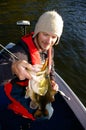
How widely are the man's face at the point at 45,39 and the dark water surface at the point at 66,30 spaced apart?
4.13 meters

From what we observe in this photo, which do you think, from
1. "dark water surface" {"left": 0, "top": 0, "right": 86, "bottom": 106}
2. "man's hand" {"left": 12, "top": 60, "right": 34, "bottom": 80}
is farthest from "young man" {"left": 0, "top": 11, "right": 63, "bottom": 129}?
"dark water surface" {"left": 0, "top": 0, "right": 86, "bottom": 106}

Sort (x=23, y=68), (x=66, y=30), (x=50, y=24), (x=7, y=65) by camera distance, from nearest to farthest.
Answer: (x=23, y=68)
(x=7, y=65)
(x=50, y=24)
(x=66, y=30)

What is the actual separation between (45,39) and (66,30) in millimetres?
8399

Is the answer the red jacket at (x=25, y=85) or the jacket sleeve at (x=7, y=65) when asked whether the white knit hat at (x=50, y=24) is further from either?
the jacket sleeve at (x=7, y=65)

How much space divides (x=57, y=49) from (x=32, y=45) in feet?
21.4

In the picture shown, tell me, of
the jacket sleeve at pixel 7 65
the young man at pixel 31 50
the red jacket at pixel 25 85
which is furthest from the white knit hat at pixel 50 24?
the jacket sleeve at pixel 7 65

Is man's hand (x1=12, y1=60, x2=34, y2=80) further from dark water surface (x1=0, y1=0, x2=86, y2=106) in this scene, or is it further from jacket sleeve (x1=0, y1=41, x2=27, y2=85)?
dark water surface (x1=0, y1=0, x2=86, y2=106)

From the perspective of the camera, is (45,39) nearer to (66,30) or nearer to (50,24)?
(50,24)

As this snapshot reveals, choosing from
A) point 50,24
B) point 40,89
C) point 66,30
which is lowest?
point 66,30

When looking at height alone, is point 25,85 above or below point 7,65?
below

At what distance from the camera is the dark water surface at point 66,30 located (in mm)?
9359

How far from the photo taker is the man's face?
4164mm

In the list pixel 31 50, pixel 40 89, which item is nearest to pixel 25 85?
pixel 31 50

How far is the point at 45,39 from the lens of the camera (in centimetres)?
417
